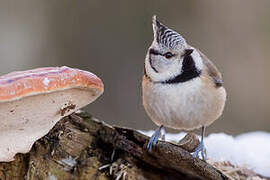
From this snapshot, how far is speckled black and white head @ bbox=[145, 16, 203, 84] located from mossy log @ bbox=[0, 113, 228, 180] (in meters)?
0.33

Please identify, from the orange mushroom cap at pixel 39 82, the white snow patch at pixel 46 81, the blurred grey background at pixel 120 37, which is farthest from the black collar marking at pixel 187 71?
the blurred grey background at pixel 120 37

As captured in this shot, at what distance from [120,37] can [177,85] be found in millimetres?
2924

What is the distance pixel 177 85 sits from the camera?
2029 mm

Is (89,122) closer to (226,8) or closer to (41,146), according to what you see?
(41,146)

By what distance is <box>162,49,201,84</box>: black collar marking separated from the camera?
2027 millimetres

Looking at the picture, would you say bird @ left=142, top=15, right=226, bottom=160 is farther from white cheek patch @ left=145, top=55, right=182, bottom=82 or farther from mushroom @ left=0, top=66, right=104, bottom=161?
mushroom @ left=0, top=66, right=104, bottom=161

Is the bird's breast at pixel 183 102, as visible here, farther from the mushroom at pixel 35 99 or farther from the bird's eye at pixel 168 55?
the mushroom at pixel 35 99

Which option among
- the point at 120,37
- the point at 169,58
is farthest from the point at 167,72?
the point at 120,37

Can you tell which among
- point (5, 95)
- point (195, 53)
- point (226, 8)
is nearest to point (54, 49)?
point (226, 8)

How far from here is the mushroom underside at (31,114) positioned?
4.46 ft

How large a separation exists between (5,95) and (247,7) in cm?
418

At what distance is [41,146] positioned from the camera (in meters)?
1.71

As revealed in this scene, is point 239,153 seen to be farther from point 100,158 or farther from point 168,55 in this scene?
point 100,158

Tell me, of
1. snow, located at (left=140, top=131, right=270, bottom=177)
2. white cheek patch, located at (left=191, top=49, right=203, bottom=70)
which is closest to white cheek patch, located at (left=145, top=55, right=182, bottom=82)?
white cheek patch, located at (left=191, top=49, right=203, bottom=70)
